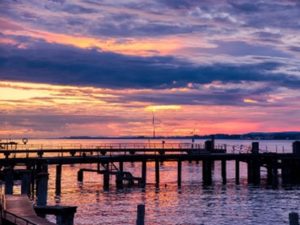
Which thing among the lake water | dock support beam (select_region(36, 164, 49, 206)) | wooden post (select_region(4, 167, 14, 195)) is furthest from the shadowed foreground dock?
the lake water

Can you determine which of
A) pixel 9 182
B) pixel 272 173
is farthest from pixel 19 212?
pixel 272 173

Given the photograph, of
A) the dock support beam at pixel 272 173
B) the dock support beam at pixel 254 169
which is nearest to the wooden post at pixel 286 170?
the dock support beam at pixel 272 173

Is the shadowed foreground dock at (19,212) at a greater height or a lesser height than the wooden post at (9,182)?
lesser

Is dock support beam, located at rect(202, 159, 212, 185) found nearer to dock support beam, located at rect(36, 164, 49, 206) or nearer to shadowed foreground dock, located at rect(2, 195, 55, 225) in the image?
dock support beam, located at rect(36, 164, 49, 206)

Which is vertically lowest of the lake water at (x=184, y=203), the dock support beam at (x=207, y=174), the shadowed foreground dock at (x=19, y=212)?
the lake water at (x=184, y=203)

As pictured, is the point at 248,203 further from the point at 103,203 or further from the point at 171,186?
the point at 171,186

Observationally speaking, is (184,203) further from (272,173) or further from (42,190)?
(272,173)

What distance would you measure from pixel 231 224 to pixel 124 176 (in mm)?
35188

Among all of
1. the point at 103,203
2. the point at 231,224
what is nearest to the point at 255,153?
the point at 103,203

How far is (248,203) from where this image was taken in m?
58.7

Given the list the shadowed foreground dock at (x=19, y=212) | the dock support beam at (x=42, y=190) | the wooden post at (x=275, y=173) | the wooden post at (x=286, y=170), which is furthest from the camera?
the wooden post at (x=286, y=170)

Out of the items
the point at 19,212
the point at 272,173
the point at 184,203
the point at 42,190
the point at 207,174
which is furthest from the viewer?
the point at 272,173

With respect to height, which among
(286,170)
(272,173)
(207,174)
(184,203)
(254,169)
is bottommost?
(184,203)

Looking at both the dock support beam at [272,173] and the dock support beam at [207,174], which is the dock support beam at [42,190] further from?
the dock support beam at [272,173]
